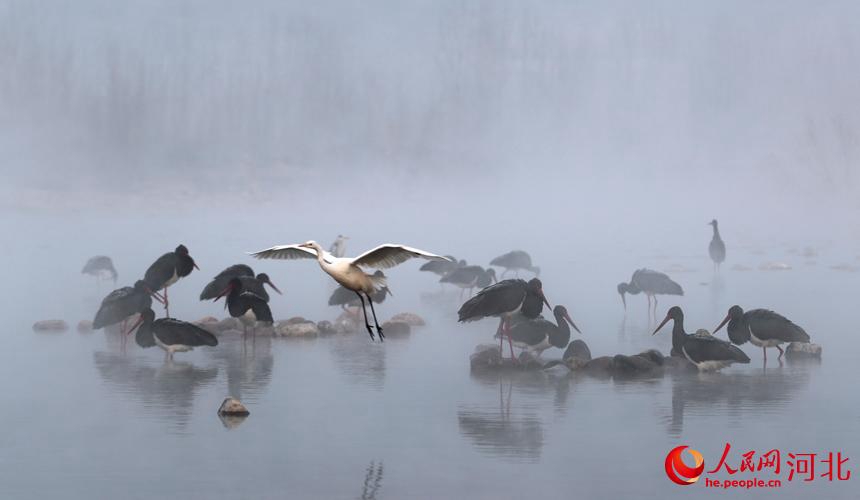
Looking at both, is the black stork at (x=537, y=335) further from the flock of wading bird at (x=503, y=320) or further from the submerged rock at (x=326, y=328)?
the submerged rock at (x=326, y=328)

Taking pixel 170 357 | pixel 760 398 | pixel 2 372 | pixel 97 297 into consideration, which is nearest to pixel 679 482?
pixel 760 398

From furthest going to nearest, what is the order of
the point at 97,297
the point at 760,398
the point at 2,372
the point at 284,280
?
the point at 284,280, the point at 97,297, the point at 2,372, the point at 760,398

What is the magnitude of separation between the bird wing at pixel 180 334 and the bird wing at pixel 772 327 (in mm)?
10056

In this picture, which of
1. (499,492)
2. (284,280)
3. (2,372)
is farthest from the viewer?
(284,280)

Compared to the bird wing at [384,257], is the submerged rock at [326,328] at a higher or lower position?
lower

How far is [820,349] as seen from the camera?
23.4 meters

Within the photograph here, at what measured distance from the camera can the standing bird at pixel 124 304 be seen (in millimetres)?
24667

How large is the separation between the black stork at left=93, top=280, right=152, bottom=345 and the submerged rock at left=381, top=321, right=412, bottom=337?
548 cm

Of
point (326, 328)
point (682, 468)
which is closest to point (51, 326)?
point (326, 328)

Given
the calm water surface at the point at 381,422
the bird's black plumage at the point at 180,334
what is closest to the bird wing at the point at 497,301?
the calm water surface at the point at 381,422

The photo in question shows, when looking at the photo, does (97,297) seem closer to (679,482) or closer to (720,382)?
(720,382)

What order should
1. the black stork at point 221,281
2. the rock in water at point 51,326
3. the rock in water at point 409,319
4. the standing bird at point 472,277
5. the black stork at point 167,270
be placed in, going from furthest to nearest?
the standing bird at point 472,277, the rock in water at point 409,319, the rock in water at point 51,326, the black stork at point 167,270, the black stork at point 221,281

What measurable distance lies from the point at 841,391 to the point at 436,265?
1934 centimetres

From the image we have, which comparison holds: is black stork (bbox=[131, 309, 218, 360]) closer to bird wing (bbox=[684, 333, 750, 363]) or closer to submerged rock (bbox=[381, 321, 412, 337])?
submerged rock (bbox=[381, 321, 412, 337])
